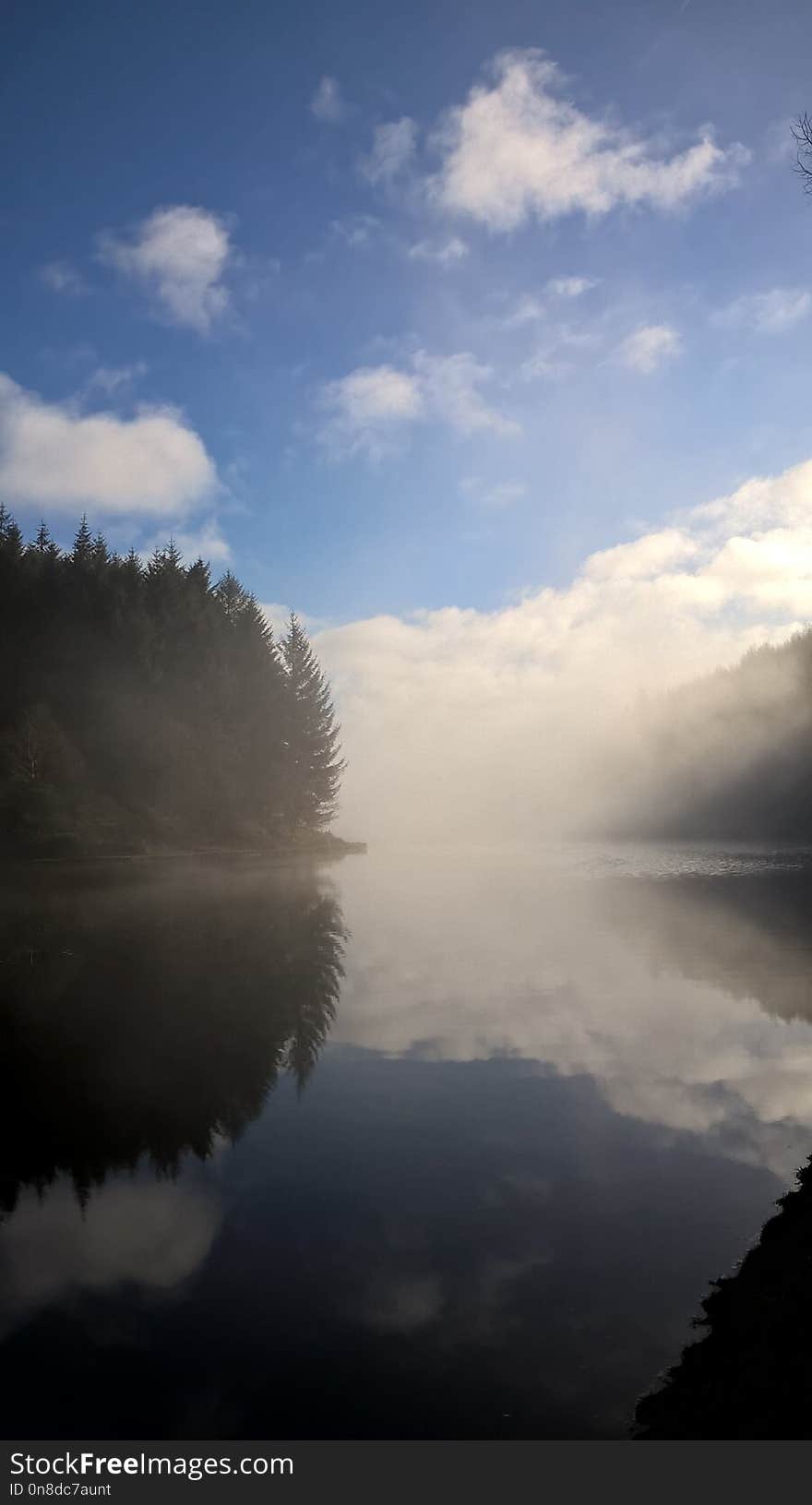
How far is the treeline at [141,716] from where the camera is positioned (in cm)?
4809

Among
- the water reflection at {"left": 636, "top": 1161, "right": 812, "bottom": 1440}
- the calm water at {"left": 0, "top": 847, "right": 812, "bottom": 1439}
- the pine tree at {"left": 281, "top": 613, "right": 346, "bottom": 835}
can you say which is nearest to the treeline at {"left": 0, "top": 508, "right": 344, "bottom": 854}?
the pine tree at {"left": 281, "top": 613, "right": 346, "bottom": 835}

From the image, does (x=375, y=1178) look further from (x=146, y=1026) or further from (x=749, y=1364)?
(x=146, y=1026)

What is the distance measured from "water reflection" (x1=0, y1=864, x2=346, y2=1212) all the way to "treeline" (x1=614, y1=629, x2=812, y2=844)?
305ft

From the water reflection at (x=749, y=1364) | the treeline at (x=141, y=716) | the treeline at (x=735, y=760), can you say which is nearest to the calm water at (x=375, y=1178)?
the water reflection at (x=749, y=1364)

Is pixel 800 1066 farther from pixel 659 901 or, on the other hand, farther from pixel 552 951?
pixel 659 901

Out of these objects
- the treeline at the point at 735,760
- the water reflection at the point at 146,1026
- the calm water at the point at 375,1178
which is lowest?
the calm water at the point at 375,1178

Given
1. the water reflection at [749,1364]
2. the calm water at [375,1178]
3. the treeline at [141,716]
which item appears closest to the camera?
the water reflection at [749,1364]

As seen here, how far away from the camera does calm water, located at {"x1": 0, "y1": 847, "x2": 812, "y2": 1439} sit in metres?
5.49

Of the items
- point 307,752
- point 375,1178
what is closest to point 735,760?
point 307,752

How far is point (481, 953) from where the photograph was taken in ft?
73.4

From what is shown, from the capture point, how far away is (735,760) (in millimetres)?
155500

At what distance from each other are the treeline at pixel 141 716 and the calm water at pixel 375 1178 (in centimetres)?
2967

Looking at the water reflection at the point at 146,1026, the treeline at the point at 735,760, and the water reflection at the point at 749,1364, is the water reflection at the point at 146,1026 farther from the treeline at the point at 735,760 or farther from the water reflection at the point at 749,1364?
the treeline at the point at 735,760

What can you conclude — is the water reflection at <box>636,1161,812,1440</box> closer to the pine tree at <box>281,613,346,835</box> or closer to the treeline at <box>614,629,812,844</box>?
the pine tree at <box>281,613,346,835</box>
